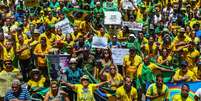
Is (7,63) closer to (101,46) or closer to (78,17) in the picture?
(101,46)

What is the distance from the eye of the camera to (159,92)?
16969 mm

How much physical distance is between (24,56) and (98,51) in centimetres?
226

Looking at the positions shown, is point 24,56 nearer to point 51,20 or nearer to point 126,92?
point 126,92

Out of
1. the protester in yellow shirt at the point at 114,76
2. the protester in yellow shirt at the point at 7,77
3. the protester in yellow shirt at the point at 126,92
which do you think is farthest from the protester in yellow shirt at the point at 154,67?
the protester in yellow shirt at the point at 7,77

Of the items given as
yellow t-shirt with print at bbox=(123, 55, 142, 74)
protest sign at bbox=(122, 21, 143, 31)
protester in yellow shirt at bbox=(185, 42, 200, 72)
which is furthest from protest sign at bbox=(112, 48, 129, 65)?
protest sign at bbox=(122, 21, 143, 31)

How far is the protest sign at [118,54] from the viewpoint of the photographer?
1988 cm

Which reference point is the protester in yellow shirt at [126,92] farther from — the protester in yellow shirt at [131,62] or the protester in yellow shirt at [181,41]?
the protester in yellow shirt at [181,41]

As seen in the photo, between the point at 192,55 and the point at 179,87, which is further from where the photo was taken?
the point at 192,55

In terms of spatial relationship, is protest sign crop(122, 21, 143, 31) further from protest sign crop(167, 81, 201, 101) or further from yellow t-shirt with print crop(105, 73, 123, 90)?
protest sign crop(167, 81, 201, 101)

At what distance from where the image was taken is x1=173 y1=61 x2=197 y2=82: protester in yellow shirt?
59.8 ft

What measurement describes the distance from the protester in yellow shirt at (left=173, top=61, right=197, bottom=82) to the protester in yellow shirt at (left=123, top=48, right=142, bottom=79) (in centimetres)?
128

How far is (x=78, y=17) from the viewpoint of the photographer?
24.3 m

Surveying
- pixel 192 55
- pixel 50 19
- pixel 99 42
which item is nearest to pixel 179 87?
pixel 192 55

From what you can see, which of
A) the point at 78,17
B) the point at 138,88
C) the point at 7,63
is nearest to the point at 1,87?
the point at 7,63
